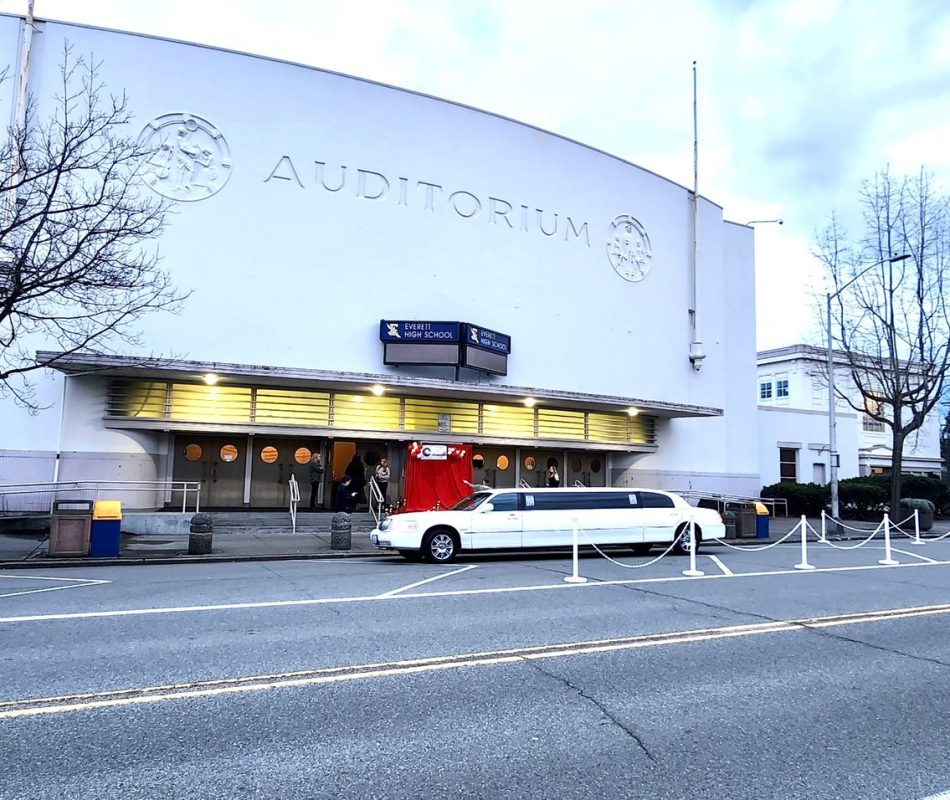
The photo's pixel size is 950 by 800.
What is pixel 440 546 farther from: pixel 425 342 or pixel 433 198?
pixel 433 198

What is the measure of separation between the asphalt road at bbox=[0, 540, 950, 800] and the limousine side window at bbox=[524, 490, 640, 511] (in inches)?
172

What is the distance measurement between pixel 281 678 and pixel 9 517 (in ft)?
45.8

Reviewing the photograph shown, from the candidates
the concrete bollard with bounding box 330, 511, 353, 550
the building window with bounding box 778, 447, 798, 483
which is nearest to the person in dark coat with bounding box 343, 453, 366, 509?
the concrete bollard with bounding box 330, 511, 353, 550

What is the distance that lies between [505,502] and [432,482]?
565cm

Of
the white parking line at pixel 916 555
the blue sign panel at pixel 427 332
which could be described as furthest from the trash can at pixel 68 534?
the white parking line at pixel 916 555

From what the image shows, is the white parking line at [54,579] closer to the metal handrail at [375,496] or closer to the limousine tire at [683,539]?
the metal handrail at [375,496]

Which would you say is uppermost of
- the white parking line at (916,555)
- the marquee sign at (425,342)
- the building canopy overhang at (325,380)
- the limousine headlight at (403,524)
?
the marquee sign at (425,342)

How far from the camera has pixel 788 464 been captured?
31766mm

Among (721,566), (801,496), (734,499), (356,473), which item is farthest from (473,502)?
(801,496)

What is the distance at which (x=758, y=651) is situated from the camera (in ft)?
21.4

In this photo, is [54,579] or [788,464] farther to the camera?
[788,464]

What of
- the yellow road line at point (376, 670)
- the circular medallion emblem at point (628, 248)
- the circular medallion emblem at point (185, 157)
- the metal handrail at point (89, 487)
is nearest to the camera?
the yellow road line at point (376, 670)

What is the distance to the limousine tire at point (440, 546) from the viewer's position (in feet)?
43.5

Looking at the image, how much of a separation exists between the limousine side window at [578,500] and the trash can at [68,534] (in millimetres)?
8533
